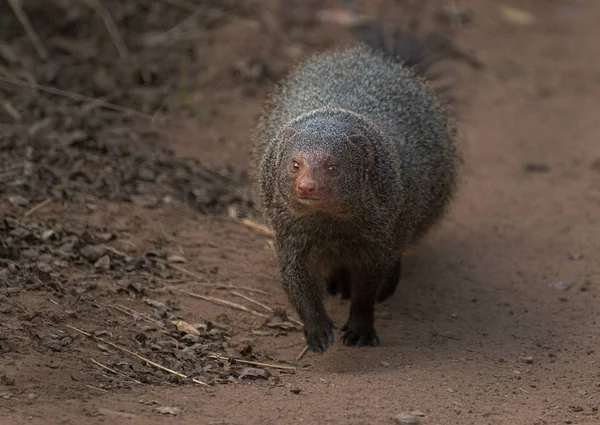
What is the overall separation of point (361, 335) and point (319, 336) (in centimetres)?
31

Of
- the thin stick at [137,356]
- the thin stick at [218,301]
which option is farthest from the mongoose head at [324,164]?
the thin stick at [137,356]

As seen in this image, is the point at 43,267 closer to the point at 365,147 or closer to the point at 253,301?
the point at 253,301

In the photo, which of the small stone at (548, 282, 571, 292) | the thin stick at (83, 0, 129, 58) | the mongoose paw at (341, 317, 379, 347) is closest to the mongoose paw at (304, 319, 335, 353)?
the mongoose paw at (341, 317, 379, 347)

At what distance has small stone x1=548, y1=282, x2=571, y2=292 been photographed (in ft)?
17.5

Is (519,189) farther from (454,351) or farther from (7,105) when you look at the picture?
(7,105)

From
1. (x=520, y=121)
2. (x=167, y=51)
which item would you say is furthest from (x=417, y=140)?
(x=167, y=51)

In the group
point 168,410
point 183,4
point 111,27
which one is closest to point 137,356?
point 168,410

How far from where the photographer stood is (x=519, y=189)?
6.66 metres

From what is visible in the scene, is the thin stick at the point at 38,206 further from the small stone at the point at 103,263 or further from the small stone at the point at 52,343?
the small stone at the point at 52,343

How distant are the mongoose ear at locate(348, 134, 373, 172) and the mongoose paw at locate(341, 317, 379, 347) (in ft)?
2.35

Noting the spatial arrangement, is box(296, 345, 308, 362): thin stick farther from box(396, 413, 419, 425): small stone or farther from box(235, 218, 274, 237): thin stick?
box(235, 218, 274, 237): thin stick

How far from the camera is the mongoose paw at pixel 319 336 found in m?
4.41

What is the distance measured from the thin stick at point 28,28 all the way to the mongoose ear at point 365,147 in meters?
3.31

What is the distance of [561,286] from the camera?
5379 millimetres
